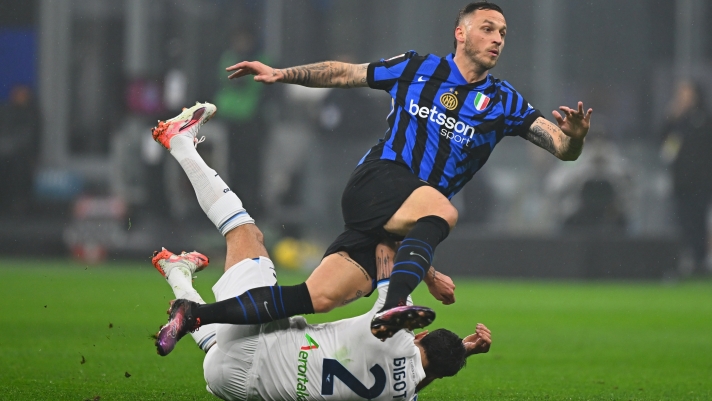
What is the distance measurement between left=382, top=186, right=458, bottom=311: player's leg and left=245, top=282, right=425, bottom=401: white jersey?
0.15 meters

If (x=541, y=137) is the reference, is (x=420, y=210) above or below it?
below

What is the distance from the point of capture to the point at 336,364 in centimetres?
481

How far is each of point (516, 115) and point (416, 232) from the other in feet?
3.44

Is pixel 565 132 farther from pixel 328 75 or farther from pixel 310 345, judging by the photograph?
pixel 310 345

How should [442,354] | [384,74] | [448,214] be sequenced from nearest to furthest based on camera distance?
[442,354] → [448,214] → [384,74]

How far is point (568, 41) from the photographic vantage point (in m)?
16.0

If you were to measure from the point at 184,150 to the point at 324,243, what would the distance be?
9.48 metres

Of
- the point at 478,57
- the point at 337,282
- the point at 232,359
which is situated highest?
the point at 478,57

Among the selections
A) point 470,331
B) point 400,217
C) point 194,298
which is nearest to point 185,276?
point 194,298

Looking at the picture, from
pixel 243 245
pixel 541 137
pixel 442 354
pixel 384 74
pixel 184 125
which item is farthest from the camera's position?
pixel 184 125

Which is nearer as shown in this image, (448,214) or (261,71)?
(448,214)

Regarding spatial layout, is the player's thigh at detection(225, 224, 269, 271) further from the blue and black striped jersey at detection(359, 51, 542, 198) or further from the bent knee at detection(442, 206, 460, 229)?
the bent knee at detection(442, 206, 460, 229)

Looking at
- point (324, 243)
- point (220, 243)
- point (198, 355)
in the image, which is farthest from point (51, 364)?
point (324, 243)

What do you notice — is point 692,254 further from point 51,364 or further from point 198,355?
point 51,364
